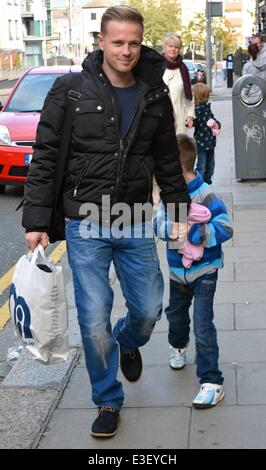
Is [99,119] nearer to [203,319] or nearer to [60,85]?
[60,85]

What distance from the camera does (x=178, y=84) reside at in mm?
11336

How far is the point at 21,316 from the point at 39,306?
0.12 metres

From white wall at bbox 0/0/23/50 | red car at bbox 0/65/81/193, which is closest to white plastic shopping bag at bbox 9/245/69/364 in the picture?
red car at bbox 0/65/81/193

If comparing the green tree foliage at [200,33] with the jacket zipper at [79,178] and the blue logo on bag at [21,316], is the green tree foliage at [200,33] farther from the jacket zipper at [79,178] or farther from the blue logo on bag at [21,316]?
the blue logo on bag at [21,316]

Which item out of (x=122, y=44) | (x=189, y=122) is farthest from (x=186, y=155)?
(x=189, y=122)

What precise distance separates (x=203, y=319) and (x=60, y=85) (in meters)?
1.34

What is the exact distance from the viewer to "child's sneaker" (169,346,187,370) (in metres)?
4.80

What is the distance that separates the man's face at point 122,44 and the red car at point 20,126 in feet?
25.6

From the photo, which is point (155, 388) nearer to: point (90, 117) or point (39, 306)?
point (39, 306)

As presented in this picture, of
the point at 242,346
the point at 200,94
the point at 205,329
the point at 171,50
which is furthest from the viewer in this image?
the point at 171,50

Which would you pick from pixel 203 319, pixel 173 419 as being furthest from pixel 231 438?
pixel 203 319

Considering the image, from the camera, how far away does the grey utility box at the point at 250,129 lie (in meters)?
11.6

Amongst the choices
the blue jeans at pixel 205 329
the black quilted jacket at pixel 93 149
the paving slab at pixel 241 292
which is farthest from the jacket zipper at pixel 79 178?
the paving slab at pixel 241 292

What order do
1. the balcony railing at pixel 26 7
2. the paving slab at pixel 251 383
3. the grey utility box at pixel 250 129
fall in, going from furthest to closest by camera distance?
the balcony railing at pixel 26 7 → the grey utility box at pixel 250 129 → the paving slab at pixel 251 383
